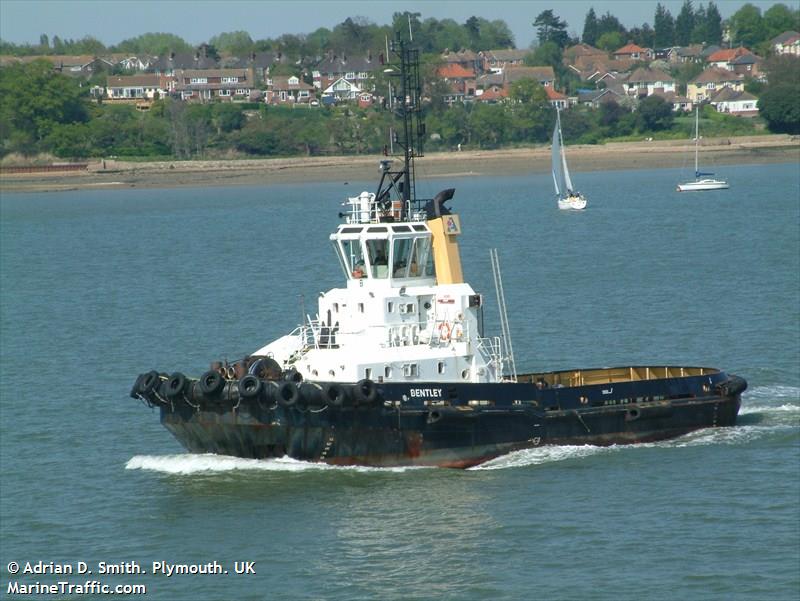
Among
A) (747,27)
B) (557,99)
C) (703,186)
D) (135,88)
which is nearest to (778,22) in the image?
(747,27)

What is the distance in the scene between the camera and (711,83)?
473 ft

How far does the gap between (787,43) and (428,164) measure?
7155 centimetres

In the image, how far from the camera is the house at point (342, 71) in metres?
154

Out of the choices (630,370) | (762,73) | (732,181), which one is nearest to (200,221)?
(732,181)

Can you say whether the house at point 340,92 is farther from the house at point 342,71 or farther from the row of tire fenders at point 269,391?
the row of tire fenders at point 269,391

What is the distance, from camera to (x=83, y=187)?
113500mm

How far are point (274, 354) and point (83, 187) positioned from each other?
88587 mm

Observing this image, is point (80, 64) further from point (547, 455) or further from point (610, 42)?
point (547, 455)

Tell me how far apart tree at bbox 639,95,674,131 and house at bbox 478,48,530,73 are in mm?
51906

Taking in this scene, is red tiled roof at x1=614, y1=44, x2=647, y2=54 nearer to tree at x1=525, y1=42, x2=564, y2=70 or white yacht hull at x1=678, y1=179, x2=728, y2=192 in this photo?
tree at x1=525, y1=42, x2=564, y2=70

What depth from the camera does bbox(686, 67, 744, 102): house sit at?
142m

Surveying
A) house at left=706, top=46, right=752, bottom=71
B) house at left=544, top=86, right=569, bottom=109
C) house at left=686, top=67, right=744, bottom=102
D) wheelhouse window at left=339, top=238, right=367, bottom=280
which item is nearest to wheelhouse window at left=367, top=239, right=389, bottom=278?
wheelhouse window at left=339, top=238, right=367, bottom=280

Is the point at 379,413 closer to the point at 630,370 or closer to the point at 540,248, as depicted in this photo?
the point at 630,370

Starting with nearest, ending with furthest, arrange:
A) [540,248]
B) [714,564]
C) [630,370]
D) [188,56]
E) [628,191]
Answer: [714,564] < [630,370] < [540,248] < [628,191] < [188,56]
